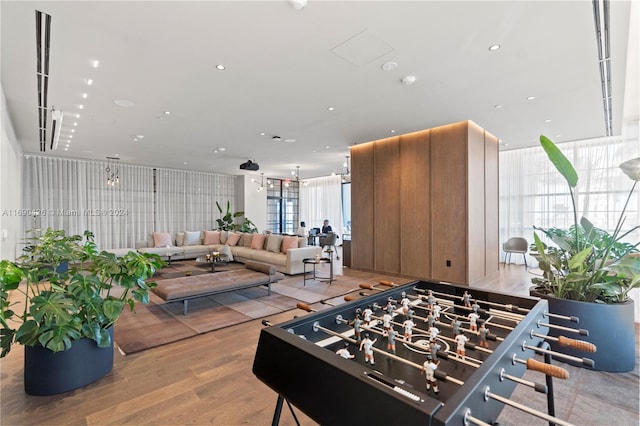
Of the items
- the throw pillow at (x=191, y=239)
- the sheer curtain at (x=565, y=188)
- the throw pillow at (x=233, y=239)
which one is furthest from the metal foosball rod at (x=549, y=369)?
the throw pillow at (x=191, y=239)

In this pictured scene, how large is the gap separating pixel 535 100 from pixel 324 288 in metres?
4.58

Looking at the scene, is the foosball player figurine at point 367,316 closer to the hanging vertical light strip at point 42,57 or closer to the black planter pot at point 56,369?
the black planter pot at point 56,369

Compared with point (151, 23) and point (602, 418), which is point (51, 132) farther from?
point (602, 418)

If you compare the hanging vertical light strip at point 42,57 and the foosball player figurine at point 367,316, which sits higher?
Result: the hanging vertical light strip at point 42,57

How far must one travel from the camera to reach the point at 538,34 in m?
2.74

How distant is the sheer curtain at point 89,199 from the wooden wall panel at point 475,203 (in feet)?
31.8

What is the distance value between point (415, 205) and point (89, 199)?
9.33m

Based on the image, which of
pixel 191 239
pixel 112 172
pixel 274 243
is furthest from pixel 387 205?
pixel 112 172

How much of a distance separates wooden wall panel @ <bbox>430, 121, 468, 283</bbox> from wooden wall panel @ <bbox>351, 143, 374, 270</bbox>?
5.08 feet

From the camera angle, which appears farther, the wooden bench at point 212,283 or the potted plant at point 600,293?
the wooden bench at point 212,283

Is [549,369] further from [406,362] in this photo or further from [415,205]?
[415,205]

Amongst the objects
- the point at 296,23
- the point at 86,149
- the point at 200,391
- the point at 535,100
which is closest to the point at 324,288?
the point at 200,391

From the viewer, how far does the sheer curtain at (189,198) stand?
10.2 meters

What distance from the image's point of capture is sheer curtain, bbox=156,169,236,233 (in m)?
10.2
